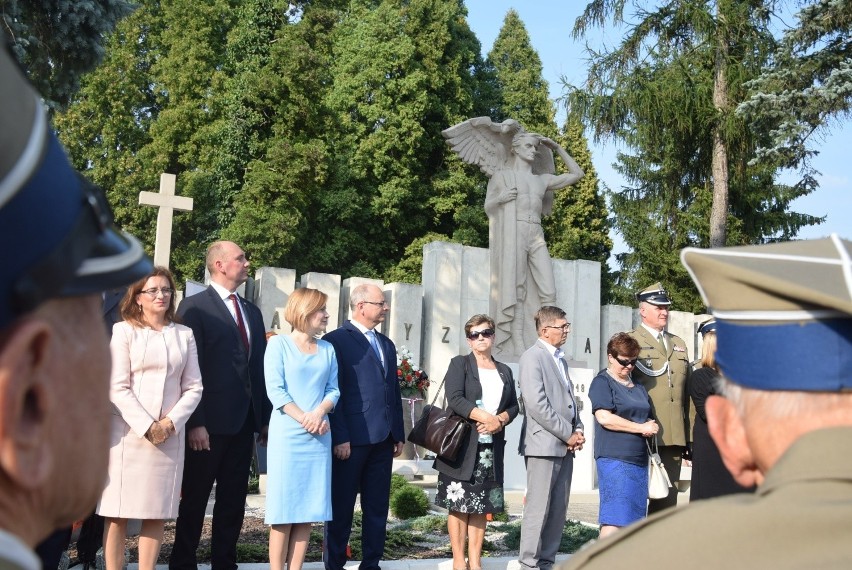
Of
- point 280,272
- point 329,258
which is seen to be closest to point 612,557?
point 280,272

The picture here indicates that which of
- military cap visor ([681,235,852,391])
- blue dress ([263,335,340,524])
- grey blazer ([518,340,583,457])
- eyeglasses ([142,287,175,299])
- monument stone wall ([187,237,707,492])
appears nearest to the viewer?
military cap visor ([681,235,852,391])

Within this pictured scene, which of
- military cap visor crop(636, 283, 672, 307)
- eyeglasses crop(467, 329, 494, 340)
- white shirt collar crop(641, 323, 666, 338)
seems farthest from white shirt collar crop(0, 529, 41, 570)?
military cap visor crop(636, 283, 672, 307)

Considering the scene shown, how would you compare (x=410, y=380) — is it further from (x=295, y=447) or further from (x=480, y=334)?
(x=295, y=447)

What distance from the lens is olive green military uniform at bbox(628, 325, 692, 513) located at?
7176 millimetres

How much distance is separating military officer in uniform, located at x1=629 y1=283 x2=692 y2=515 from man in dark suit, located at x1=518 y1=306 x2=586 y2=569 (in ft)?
2.09

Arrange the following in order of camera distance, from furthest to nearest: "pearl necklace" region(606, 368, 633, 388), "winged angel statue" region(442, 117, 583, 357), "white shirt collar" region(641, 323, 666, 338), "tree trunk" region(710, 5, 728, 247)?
"tree trunk" region(710, 5, 728, 247)
"winged angel statue" region(442, 117, 583, 357)
"white shirt collar" region(641, 323, 666, 338)
"pearl necklace" region(606, 368, 633, 388)

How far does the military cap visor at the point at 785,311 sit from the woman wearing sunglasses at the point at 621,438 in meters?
5.38

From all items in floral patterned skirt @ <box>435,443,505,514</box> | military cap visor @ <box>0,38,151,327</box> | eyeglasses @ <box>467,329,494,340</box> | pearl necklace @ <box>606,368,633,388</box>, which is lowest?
floral patterned skirt @ <box>435,443,505,514</box>

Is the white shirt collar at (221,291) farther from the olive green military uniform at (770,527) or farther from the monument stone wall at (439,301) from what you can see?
the monument stone wall at (439,301)

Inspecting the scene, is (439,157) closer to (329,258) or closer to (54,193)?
(329,258)

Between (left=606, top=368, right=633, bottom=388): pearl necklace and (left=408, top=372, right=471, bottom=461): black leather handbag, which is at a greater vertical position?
(left=606, top=368, right=633, bottom=388): pearl necklace

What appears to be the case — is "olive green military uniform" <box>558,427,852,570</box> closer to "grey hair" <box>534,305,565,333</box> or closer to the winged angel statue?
"grey hair" <box>534,305,565,333</box>

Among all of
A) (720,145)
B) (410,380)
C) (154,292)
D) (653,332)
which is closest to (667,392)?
(653,332)

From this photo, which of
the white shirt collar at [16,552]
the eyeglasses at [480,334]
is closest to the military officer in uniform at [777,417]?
the white shirt collar at [16,552]
